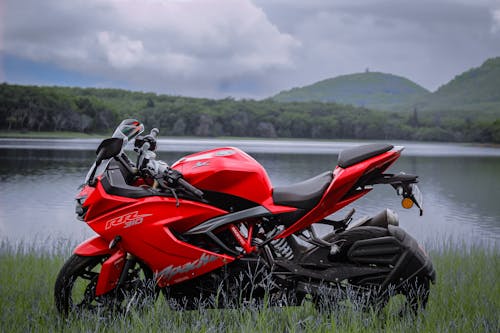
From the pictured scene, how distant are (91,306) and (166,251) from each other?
75cm

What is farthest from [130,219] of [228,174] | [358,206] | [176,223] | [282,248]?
[358,206]

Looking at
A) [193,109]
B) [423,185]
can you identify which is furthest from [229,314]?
[193,109]

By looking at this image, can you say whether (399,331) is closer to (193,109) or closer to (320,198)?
(320,198)

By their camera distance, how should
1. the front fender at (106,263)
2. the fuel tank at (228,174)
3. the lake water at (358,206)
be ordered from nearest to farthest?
the fuel tank at (228,174) < the front fender at (106,263) < the lake water at (358,206)

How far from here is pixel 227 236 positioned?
3.96m

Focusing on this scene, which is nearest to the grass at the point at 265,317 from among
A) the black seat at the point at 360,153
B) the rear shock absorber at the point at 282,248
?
the rear shock absorber at the point at 282,248

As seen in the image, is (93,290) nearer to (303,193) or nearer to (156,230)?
(156,230)

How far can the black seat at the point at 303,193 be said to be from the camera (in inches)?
150

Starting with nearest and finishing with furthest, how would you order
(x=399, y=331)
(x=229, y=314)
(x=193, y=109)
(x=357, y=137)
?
1. (x=399, y=331)
2. (x=229, y=314)
3. (x=193, y=109)
4. (x=357, y=137)

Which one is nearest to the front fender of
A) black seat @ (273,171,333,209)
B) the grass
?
the grass

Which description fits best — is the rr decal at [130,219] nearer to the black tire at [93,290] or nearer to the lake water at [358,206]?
the black tire at [93,290]

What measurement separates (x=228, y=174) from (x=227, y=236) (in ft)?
1.64

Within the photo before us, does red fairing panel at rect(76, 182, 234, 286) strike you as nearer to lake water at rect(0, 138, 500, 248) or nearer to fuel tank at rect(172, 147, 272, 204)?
fuel tank at rect(172, 147, 272, 204)

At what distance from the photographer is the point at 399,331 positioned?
3.63m
